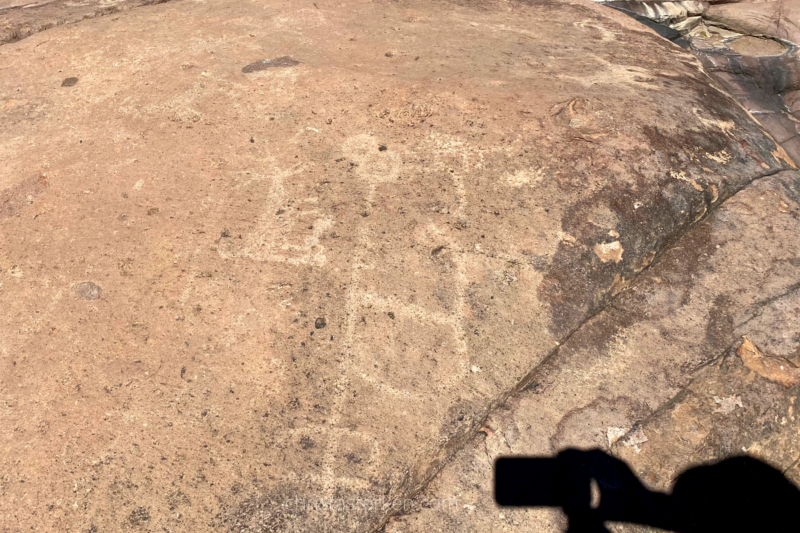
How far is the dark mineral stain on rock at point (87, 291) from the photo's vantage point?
2002 mm

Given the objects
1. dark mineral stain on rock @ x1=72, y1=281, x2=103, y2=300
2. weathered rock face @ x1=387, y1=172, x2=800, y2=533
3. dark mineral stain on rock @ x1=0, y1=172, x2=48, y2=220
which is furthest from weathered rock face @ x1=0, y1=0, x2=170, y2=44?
weathered rock face @ x1=387, y1=172, x2=800, y2=533

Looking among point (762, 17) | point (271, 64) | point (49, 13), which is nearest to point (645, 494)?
point (271, 64)

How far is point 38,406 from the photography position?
1768 millimetres

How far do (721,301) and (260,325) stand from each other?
77.3 inches

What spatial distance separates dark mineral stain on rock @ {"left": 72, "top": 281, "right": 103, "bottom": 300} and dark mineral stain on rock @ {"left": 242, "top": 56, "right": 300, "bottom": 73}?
59.6 inches

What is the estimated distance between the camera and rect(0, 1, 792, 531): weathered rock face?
67.9 inches

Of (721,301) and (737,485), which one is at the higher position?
(721,301)

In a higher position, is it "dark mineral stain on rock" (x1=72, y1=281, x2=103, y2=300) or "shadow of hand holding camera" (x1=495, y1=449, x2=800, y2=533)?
"dark mineral stain on rock" (x1=72, y1=281, x2=103, y2=300)

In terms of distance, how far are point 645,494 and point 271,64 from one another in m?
2.78

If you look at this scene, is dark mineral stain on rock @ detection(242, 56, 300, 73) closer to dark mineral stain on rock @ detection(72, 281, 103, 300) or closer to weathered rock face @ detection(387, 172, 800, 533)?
dark mineral stain on rock @ detection(72, 281, 103, 300)

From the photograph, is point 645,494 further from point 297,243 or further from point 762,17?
point 762,17

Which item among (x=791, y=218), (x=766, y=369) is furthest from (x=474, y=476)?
(x=791, y=218)

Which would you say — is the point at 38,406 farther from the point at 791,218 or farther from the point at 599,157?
the point at 791,218

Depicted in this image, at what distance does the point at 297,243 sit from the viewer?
2.18m
